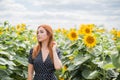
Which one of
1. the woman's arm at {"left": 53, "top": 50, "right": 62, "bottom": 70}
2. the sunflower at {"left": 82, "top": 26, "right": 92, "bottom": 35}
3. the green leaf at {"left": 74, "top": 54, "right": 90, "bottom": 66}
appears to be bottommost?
the green leaf at {"left": 74, "top": 54, "right": 90, "bottom": 66}

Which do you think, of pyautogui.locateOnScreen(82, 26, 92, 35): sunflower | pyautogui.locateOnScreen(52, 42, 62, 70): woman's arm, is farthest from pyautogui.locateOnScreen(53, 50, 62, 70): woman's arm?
pyautogui.locateOnScreen(82, 26, 92, 35): sunflower

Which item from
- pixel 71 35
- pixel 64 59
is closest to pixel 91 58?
pixel 71 35

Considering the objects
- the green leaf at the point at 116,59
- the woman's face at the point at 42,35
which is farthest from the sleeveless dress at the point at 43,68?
the green leaf at the point at 116,59

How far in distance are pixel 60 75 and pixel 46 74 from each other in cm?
187

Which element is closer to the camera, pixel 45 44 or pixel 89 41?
pixel 45 44

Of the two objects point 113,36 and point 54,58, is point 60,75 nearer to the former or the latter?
point 113,36

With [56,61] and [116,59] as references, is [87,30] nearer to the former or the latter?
[56,61]

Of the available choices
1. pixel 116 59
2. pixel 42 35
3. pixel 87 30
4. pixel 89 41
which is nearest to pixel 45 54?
pixel 42 35

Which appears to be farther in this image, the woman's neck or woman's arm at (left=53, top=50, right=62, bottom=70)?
the woman's neck

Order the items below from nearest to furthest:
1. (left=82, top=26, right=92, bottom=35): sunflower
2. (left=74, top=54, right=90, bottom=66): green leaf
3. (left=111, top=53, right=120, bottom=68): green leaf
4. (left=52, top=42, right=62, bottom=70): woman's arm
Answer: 1. (left=111, top=53, right=120, bottom=68): green leaf
2. (left=52, top=42, right=62, bottom=70): woman's arm
3. (left=74, top=54, right=90, bottom=66): green leaf
4. (left=82, top=26, right=92, bottom=35): sunflower

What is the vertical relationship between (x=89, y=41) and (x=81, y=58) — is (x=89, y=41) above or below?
above

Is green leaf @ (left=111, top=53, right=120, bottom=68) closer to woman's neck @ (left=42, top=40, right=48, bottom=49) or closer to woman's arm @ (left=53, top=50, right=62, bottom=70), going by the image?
woman's arm @ (left=53, top=50, right=62, bottom=70)

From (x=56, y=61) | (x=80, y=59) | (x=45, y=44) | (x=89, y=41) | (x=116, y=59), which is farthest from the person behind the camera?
(x=80, y=59)

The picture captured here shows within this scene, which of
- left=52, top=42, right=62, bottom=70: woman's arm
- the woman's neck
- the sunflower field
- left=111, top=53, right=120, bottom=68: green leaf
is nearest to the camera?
left=111, top=53, right=120, bottom=68: green leaf
